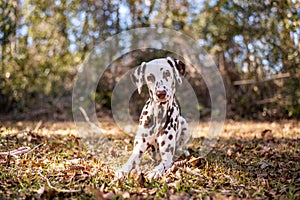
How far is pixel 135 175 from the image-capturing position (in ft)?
10.2

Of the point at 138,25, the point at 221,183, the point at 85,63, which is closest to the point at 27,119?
the point at 85,63

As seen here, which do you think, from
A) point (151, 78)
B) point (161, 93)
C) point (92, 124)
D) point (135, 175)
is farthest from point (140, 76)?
point (92, 124)

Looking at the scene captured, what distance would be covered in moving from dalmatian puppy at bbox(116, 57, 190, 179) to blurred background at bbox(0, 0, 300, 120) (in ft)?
12.5

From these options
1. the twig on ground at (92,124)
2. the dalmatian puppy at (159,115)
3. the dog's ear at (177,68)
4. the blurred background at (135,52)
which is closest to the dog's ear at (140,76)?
the dalmatian puppy at (159,115)

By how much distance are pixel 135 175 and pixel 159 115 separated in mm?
610

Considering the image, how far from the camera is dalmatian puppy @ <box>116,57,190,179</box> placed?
3.32m

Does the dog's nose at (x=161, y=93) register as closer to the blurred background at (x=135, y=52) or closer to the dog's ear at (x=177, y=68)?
the dog's ear at (x=177, y=68)

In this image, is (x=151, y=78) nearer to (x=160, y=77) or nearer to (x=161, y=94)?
(x=160, y=77)

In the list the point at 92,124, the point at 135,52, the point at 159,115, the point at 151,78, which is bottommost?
the point at 92,124

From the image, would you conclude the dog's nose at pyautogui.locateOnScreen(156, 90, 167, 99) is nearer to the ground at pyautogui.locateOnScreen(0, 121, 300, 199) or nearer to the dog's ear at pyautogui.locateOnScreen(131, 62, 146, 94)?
the dog's ear at pyautogui.locateOnScreen(131, 62, 146, 94)

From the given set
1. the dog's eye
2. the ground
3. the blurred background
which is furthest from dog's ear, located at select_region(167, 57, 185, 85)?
the blurred background

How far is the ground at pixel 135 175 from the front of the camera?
2.76 m

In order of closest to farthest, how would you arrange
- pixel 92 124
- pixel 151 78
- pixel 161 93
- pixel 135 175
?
pixel 135 175 → pixel 161 93 → pixel 151 78 → pixel 92 124

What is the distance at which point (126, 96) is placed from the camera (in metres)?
7.52
